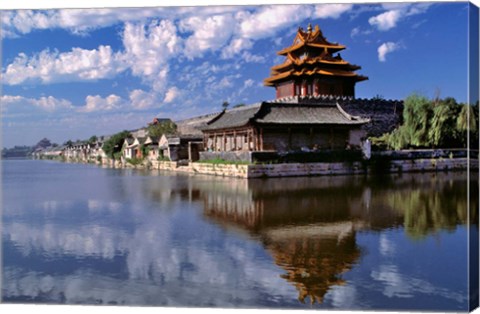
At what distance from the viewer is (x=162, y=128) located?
45000 mm

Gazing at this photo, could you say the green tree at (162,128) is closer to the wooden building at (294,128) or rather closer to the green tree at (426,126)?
the wooden building at (294,128)

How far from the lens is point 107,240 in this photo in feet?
33.5

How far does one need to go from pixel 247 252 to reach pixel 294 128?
17.7m

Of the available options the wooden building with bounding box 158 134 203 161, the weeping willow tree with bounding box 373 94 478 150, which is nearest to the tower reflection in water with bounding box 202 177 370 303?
the weeping willow tree with bounding box 373 94 478 150

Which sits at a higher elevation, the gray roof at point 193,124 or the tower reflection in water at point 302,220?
the gray roof at point 193,124

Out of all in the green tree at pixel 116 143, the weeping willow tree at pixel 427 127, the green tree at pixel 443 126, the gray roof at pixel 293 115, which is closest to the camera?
the green tree at pixel 443 126

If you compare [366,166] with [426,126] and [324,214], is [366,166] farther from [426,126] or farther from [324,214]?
[324,214]

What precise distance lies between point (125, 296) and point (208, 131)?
2593 cm

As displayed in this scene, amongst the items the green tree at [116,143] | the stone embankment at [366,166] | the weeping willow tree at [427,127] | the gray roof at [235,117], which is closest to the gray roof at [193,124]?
the green tree at [116,143]

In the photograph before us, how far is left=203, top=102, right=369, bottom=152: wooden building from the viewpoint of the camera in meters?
25.7

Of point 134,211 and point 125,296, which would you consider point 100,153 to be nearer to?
point 134,211

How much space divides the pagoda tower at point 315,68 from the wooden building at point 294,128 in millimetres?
4311

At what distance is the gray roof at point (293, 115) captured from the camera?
2588 cm

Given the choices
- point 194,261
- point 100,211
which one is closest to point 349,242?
point 194,261
